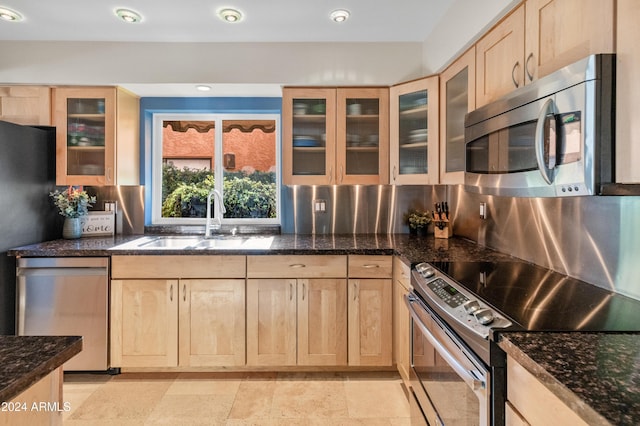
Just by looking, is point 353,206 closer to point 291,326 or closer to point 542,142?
point 291,326

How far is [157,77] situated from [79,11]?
59 cm

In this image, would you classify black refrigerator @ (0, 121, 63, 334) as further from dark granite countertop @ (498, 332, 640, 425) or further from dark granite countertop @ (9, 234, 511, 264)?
dark granite countertop @ (498, 332, 640, 425)

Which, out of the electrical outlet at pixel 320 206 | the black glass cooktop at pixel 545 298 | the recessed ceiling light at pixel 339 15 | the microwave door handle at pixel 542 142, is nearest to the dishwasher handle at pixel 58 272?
the electrical outlet at pixel 320 206

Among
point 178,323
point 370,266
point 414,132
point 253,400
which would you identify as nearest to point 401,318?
point 370,266

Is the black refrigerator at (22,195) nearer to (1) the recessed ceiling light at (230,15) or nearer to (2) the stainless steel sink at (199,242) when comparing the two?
(2) the stainless steel sink at (199,242)

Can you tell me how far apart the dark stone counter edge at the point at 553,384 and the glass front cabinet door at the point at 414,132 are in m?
1.62

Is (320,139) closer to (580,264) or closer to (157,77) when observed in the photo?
(157,77)

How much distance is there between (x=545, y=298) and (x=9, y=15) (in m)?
3.53

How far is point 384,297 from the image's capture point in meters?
2.31

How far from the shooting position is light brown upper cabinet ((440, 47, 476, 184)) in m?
1.98

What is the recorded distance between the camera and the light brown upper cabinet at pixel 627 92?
3.12 ft

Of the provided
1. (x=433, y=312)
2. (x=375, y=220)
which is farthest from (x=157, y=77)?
(x=433, y=312)

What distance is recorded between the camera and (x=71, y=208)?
2.64m

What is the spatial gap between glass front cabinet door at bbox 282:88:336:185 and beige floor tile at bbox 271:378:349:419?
1.46 m
